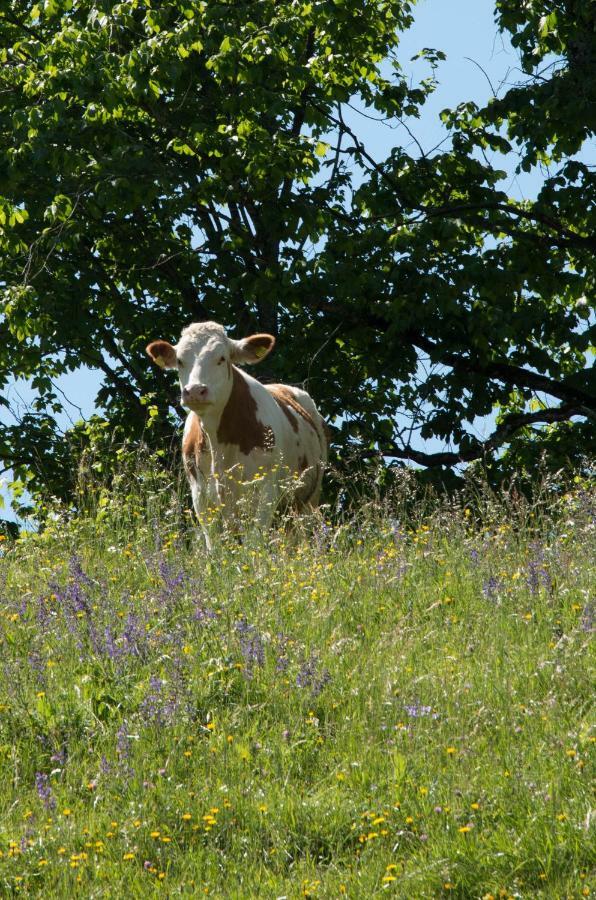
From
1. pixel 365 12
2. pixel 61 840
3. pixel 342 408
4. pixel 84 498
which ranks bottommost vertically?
pixel 61 840

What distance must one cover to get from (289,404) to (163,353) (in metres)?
1.91

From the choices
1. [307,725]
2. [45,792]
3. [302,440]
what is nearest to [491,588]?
[307,725]

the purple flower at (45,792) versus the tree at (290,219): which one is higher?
the tree at (290,219)

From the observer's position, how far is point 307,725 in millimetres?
6031

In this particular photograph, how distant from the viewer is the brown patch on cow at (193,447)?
11.0 m

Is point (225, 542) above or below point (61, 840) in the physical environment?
above

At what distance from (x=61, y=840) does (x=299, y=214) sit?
11289 mm

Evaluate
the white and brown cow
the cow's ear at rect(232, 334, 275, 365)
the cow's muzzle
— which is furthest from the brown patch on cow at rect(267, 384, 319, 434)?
the cow's muzzle

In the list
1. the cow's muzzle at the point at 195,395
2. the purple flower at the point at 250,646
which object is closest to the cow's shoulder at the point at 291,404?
the cow's muzzle at the point at 195,395

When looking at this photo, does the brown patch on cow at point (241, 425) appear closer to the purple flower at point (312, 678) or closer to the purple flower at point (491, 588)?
the purple flower at point (491, 588)

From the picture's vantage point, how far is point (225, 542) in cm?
952

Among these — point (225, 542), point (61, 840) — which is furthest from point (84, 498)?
point (61, 840)

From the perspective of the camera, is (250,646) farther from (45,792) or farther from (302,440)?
(302,440)

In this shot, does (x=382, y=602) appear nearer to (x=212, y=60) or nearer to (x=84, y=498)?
(x=84, y=498)
